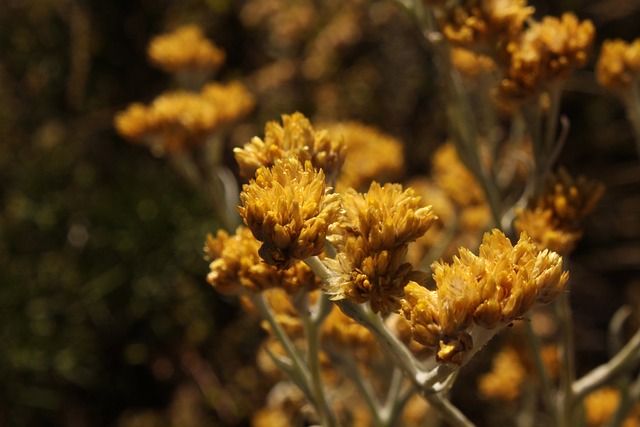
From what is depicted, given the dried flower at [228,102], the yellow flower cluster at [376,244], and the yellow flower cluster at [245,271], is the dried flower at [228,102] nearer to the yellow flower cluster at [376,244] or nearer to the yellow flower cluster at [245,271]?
the yellow flower cluster at [245,271]

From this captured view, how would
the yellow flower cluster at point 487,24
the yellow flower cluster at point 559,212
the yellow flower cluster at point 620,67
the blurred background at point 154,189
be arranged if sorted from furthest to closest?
the blurred background at point 154,189, the yellow flower cluster at point 620,67, the yellow flower cluster at point 487,24, the yellow flower cluster at point 559,212

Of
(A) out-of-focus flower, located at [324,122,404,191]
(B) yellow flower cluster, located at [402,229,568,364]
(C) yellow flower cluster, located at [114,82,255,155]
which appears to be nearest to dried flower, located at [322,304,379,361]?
(B) yellow flower cluster, located at [402,229,568,364]

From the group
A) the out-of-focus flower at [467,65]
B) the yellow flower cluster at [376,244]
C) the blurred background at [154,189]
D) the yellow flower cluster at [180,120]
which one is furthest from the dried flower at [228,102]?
the yellow flower cluster at [376,244]

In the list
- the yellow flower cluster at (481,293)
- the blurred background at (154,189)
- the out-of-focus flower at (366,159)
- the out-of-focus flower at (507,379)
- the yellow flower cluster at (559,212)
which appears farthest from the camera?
the blurred background at (154,189)

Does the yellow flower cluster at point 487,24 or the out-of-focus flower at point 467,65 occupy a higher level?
the yellow flower cluster at point 487,24

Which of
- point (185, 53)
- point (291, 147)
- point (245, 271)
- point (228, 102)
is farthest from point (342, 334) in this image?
point (185, 53)

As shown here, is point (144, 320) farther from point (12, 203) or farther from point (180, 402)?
point (12, 203)

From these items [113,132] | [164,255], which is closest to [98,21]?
[113,132]
